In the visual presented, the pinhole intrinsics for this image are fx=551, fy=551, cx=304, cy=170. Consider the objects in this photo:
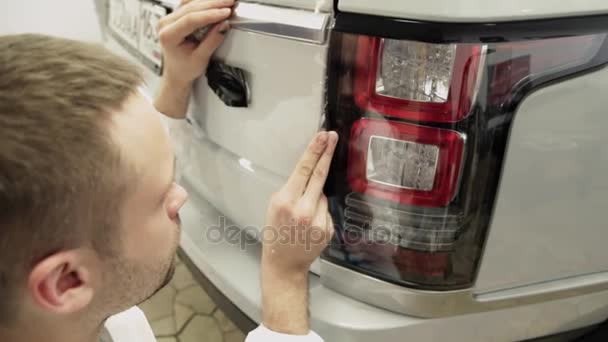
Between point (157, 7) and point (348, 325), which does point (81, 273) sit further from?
point (157, 7)

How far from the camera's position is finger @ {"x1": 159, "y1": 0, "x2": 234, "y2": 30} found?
107 cm

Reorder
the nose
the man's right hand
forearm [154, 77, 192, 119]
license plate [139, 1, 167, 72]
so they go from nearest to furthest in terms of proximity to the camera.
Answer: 1. the nose
2. the man's right hand
3. forearm [154, 77, 192, 119]
4. license plate [139, 1, 167, 72]

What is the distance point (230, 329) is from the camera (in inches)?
70.8

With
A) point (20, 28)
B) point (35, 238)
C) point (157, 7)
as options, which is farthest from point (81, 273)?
point (20, 28)

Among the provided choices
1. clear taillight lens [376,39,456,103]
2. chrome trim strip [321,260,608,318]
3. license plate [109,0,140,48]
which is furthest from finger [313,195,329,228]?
license plate [109,0,140,48]

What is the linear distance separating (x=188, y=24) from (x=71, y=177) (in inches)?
20.7

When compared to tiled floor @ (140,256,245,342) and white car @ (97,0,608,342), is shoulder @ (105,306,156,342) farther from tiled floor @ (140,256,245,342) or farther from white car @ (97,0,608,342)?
tiled floor @ (140,256,245,342)

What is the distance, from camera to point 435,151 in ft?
3.01

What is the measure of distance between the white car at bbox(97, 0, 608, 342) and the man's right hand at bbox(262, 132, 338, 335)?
30mm

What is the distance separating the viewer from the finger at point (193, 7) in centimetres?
107

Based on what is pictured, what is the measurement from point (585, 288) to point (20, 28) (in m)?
2.63

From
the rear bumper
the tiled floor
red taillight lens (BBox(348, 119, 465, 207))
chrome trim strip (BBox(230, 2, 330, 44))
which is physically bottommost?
the tiled floor

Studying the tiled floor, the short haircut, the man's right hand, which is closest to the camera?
the short haircut

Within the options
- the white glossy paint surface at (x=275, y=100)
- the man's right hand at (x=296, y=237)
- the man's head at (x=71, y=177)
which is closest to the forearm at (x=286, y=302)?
the man's right hand at (x=296, y=237)
